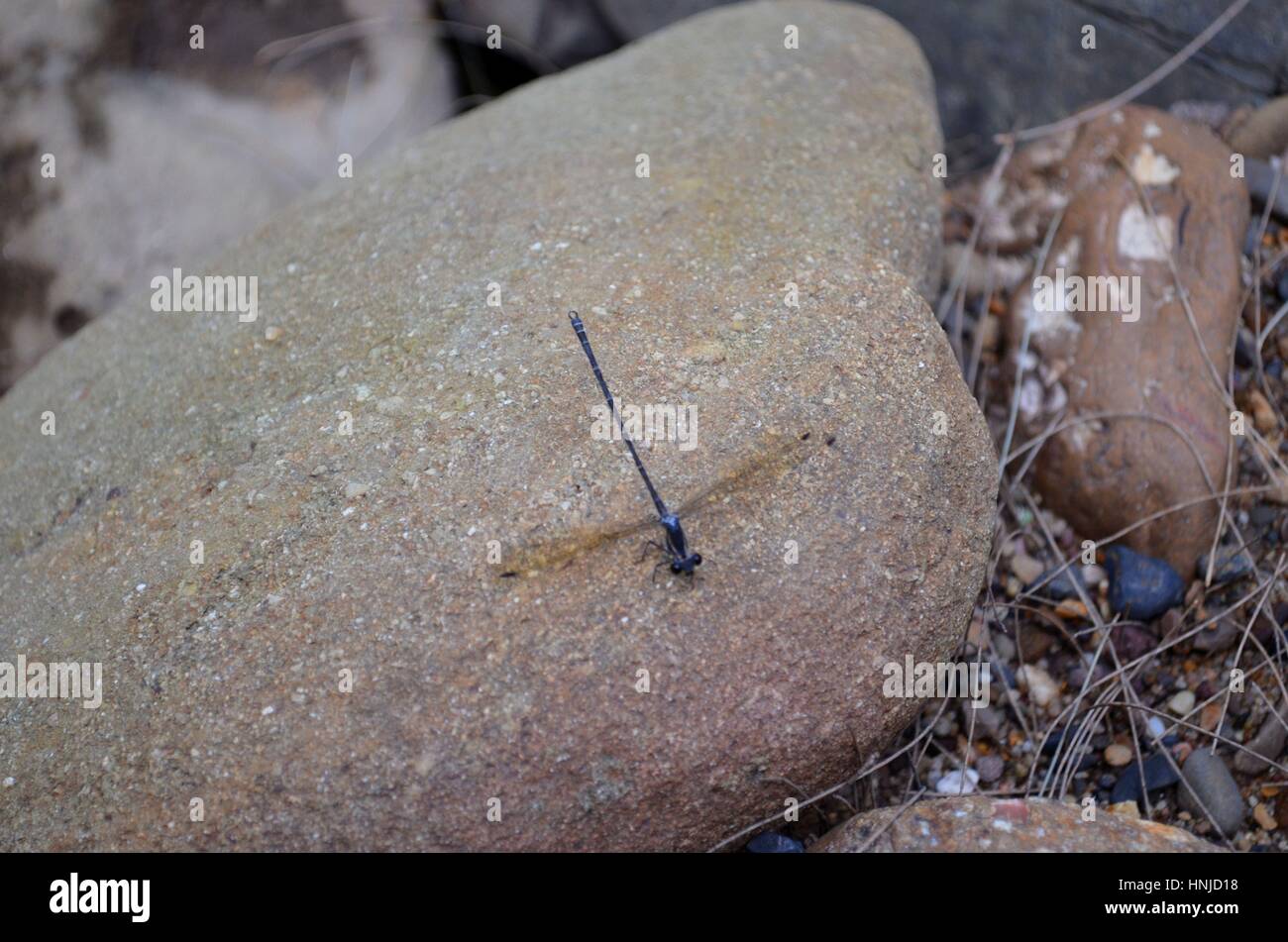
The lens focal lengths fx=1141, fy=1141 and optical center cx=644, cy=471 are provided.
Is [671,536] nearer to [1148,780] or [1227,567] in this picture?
[1148,780]

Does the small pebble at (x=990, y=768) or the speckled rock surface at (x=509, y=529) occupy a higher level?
the speckled rock surface at (x=509, y=529)

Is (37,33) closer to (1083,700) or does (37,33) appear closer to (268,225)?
(268,225)

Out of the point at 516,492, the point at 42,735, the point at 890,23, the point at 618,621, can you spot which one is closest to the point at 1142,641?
the point at 618,621

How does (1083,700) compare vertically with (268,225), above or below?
below

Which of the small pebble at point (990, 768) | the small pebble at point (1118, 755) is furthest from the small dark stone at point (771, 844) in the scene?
the small pebble at point (1118, 755)

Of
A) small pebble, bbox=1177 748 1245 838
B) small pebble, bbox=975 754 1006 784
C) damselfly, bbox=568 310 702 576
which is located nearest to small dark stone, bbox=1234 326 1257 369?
small pebble, bbox=1177 748 1245 838

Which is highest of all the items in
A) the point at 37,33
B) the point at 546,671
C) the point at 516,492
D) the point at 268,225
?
the point at 37,33

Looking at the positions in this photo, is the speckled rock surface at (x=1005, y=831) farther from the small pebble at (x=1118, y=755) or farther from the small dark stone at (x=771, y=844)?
the small pebble at (x=1118, y=755)

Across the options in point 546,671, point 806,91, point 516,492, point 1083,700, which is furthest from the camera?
point 806,91
